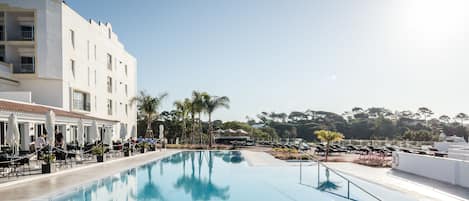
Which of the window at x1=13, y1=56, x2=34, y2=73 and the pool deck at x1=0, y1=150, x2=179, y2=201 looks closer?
the pool deck at x1=0, y1=150, x2=179, y2=201

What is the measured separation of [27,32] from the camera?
24.1 m

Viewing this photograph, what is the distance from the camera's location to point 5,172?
40.3 feet

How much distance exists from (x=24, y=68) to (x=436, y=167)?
23755 mm

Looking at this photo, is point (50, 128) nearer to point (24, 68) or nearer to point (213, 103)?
point (24, 68)

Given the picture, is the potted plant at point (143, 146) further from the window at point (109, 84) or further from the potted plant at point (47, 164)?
the potted plant at point (47, 164)

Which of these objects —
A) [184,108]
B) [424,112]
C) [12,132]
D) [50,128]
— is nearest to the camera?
[12,132]

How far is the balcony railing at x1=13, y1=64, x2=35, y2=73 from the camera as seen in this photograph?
23328 millimetres

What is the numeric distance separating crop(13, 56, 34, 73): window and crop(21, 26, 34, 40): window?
1305mm

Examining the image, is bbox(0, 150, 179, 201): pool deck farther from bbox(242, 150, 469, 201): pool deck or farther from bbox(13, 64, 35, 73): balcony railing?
bbox(13, 64, 35, 73): balcony railing

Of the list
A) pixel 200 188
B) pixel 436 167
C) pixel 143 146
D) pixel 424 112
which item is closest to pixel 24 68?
pixel 143 146

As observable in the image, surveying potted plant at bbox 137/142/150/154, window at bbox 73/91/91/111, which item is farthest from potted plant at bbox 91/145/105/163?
window at bbox 73/91/91/111

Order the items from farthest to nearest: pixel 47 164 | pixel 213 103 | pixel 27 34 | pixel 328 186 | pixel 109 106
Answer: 1. pixel 213 103
2. pixel 109 106
3. pixel 27 34
4. pixel 47 164
5. pixel 328 186

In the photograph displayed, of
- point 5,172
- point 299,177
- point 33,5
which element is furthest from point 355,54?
point 33,5

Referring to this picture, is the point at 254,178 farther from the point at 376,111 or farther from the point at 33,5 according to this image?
the point at 376,111
